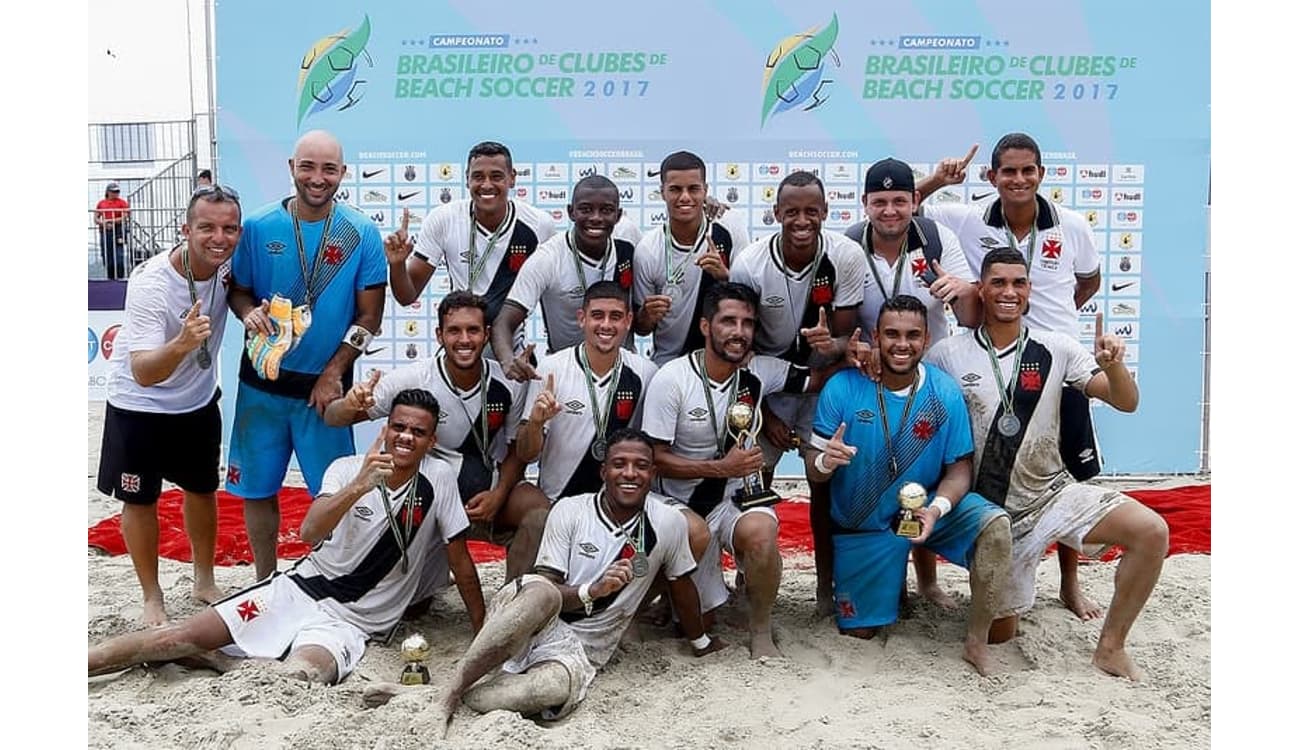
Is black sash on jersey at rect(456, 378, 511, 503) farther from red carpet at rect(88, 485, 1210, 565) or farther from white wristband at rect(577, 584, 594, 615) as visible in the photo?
red carpet at rect(88, 485, 1210, 565)

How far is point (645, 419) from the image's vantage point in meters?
4.66

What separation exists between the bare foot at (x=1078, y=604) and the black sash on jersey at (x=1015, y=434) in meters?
0.95

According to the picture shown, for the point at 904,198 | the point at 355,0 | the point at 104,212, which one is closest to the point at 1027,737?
the point at 904,198

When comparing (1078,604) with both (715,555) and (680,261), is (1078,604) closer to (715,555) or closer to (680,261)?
(715,555)

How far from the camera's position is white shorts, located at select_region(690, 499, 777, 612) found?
183 inches

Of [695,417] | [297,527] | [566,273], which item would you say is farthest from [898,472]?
[297,527]

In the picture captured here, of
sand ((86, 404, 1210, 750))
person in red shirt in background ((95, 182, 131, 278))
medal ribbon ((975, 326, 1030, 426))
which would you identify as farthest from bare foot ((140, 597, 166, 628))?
person in red shirt in background ((95, 182, 131, 278))

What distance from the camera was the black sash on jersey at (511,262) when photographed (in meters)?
5.37

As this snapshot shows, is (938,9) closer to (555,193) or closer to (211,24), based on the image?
(555,193)

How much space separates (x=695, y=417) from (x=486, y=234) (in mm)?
1534

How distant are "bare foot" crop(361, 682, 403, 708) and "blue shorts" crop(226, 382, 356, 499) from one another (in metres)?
1.39

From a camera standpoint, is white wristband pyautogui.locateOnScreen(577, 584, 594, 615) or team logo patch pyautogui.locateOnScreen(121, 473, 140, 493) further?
team logo patch pyautogui.locateOnScreen(121, 473, 140, 493)

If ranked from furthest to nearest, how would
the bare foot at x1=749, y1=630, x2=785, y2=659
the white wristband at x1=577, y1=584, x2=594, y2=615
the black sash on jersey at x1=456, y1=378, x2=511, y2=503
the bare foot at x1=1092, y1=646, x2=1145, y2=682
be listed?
the black sash on jersey at x1=456, y1=378, x2=511, y2=503
the bare foot at x1=749, y1=630, x2=785, y2=659
the bare foot at x1=1092, y1=646, x2=1145, y2=682
the white wristband at x1=577, y1=584, x2=594, y2=615

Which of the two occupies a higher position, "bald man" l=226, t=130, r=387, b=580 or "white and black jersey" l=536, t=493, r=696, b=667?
"bald man" l=226, t=130, r=387, b=580
